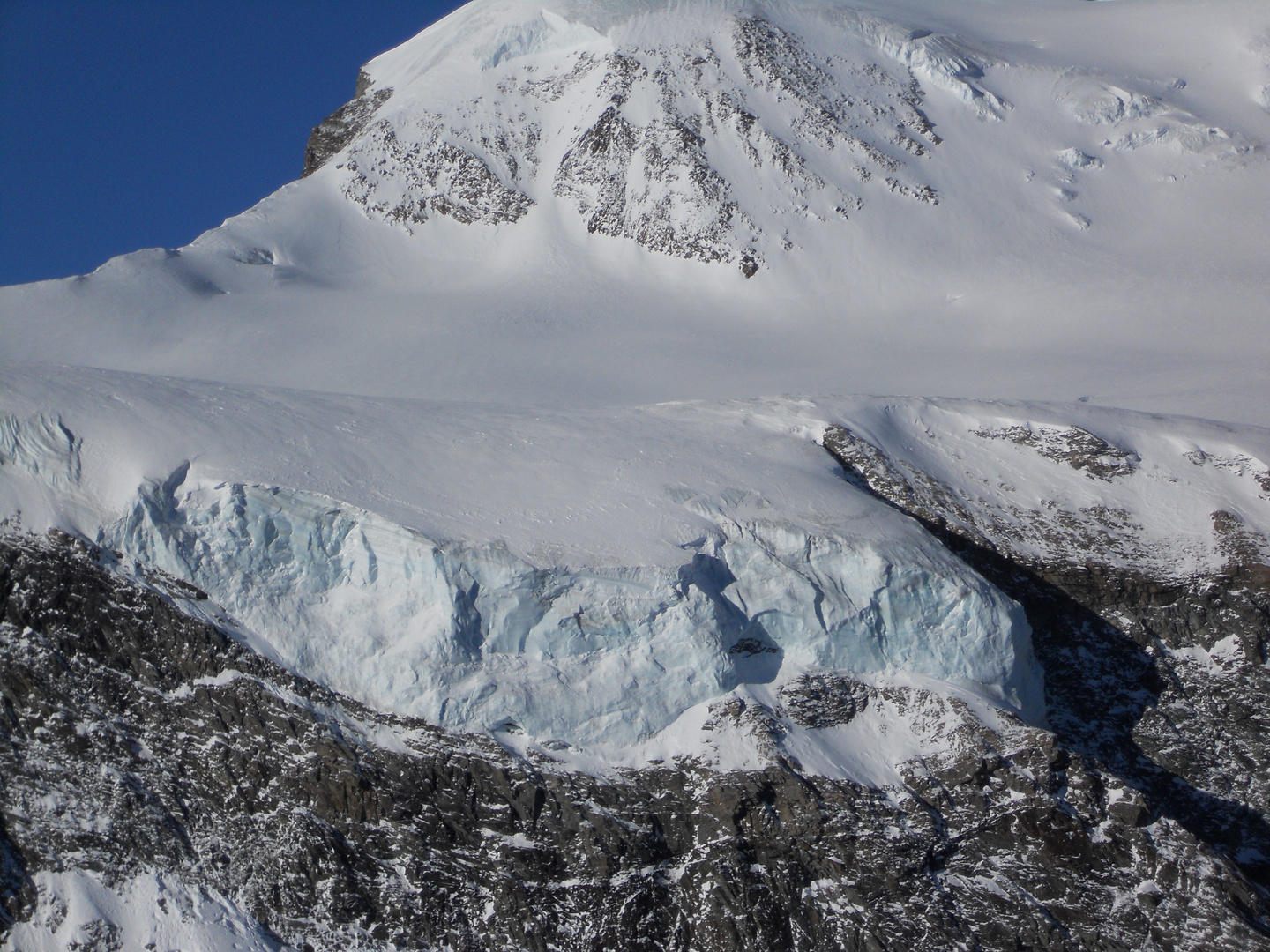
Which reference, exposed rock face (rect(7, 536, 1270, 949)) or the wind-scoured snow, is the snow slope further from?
exposed rock face (rect(7, 536, 1270, 949))

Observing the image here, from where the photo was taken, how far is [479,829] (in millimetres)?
25094

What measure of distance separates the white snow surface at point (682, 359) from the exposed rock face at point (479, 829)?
3.29 feet

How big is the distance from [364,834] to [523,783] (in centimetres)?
343

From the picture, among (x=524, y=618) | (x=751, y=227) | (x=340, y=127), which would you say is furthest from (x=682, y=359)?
(x=340, y=127)

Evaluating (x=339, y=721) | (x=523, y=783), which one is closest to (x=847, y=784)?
(x=523, y=783)

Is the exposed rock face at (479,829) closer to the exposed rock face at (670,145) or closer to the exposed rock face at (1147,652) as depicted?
the exposed rock face at (1147,652)

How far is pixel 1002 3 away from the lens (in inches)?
3391

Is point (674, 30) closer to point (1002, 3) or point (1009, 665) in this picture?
point (1002, 3)

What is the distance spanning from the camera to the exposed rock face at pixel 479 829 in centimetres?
2430

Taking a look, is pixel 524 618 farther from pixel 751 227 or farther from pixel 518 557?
pixel 751 227

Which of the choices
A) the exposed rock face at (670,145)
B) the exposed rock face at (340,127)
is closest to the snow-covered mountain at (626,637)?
the exposed rock face at (670,145)

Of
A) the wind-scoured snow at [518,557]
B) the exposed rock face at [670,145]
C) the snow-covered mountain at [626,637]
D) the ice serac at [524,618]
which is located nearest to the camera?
the snow-covered mountain at [626,637]

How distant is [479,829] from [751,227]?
41.6m

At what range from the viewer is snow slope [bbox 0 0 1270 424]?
47.1 metres
